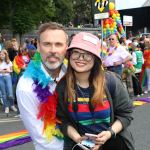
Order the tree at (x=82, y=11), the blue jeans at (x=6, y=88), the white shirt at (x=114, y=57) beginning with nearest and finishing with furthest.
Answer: the blue jeans at (x=6, y=88) < the white shirt at (x=114, y=57) < the tree at (x=82, y=11)

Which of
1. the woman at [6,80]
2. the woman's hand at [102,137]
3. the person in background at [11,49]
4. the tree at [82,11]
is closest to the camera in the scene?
the woman's hand at [102,137]

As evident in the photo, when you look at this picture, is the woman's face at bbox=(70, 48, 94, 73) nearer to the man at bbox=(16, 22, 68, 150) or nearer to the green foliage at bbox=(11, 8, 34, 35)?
the man at bbox=(16, 22, 68, 150)

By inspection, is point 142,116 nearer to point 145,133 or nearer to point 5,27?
point 145,133

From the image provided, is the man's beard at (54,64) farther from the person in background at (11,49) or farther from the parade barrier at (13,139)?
the person in background at (11,49)

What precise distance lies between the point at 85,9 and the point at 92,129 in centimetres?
6277

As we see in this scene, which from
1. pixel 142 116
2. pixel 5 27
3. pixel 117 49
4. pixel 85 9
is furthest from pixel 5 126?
pixel 85 9

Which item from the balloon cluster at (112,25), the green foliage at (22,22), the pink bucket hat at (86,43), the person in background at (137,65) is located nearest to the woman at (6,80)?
the person in background at (137,65)

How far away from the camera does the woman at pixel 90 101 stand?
2396 millimetres

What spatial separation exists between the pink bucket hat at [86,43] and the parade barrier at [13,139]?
4.39m

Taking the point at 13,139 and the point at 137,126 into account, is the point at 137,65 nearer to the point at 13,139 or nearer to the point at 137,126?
the point at 137,126

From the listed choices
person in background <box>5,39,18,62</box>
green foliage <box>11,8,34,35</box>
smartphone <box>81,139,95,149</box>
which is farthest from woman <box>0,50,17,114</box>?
green foliage <box>11,8,34,35</box>

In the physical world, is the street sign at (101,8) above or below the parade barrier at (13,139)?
above

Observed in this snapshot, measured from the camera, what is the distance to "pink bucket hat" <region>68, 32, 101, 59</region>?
2.40m

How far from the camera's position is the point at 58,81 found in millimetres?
2535
